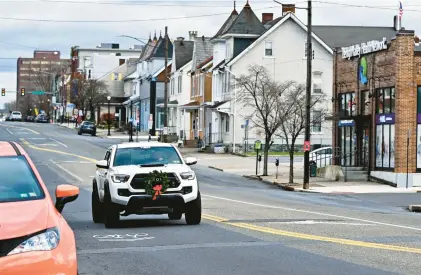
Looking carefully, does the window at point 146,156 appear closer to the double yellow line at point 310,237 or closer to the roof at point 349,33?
the double yellow line at point 310,237

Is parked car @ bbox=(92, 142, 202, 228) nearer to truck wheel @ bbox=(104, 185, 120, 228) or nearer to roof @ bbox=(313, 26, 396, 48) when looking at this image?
truck wheel @ bbox=(104, 185, 120, 228)

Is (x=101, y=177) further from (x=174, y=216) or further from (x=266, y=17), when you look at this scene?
(x=266, y=17)

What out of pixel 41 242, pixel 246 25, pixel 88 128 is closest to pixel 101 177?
pixel 41 242

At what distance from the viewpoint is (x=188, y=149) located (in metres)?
72.7

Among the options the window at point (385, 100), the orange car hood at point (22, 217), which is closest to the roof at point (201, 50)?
the window at point (385, 100)

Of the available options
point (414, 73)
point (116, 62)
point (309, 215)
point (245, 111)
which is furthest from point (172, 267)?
point (116, 62)

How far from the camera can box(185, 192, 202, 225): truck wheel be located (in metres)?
18.7

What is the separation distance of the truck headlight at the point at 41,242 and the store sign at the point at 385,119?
35066 millimetres

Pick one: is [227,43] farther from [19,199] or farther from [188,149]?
[19,199]

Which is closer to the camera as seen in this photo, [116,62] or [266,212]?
[266,212]

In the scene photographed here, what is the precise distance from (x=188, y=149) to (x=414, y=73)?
3373cm

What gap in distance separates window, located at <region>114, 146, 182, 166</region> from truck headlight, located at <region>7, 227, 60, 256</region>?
35.4 ft

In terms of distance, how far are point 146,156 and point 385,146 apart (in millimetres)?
25798

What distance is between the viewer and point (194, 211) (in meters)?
18.8
